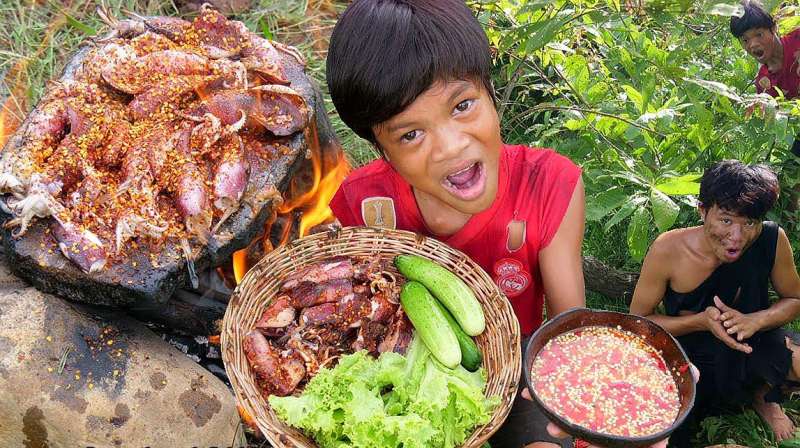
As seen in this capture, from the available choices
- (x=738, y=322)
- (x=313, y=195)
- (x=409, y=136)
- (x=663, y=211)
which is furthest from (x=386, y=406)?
(x=738, y=322)

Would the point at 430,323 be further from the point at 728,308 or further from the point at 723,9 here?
the point at 728,308

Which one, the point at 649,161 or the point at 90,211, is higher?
the point at 649,161

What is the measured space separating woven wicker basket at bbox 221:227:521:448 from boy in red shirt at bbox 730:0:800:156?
2521 millimetres

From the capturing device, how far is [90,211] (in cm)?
311

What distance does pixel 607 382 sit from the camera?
251 cm

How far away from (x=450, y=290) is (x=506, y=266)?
20.7 inches

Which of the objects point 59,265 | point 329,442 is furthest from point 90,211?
point 329,442

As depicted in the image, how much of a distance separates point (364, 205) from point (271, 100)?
747 millimetres

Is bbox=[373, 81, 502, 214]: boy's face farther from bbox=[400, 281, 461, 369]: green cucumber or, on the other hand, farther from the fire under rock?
the fire under rock

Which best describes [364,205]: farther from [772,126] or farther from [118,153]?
[772,126]

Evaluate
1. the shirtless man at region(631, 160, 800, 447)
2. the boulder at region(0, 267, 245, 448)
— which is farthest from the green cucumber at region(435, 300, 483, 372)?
the shirtless man at region(631, 160, 800, 447)

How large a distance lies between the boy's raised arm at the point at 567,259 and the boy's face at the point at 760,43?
7.12 ft

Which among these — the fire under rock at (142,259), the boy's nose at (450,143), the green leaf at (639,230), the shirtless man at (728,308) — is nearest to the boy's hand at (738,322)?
the shirtless man at (728,308)

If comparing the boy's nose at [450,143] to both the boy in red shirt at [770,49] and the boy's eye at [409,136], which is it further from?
the boy in red shirt at [770,49]
